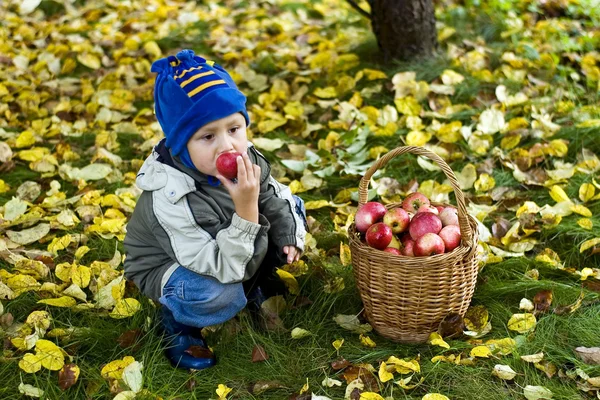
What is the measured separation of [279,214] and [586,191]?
1.51 metres

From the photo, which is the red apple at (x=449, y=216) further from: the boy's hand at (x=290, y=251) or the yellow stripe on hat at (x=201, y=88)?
the yellow stripe on hat at (x=201, y=88)

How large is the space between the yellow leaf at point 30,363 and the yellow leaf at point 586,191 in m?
2.34

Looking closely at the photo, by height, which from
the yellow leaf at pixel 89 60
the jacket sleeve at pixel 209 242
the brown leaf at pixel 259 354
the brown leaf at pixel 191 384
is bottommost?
the yellow leaf at pixel 89 60

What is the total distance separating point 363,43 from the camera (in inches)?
188

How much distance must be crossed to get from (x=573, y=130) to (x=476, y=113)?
0.51 m

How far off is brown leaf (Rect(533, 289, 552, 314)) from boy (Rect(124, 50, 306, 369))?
0.91m

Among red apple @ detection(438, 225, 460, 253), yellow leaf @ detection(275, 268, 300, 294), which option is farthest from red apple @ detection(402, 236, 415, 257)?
yellow leaf @ detection(275, 268, 300, 294)

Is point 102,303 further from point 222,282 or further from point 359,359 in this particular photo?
point 359,359

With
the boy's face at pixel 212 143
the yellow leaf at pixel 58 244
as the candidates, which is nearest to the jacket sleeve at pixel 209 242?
the boy's face at pixel 212 143

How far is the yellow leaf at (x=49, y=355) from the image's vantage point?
2.41m

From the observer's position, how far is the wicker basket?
93.8 inches

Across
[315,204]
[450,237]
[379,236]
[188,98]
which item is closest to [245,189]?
[188,98]

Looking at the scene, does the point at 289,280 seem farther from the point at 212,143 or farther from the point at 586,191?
the point at 586,191

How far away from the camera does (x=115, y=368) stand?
2.41 metres
